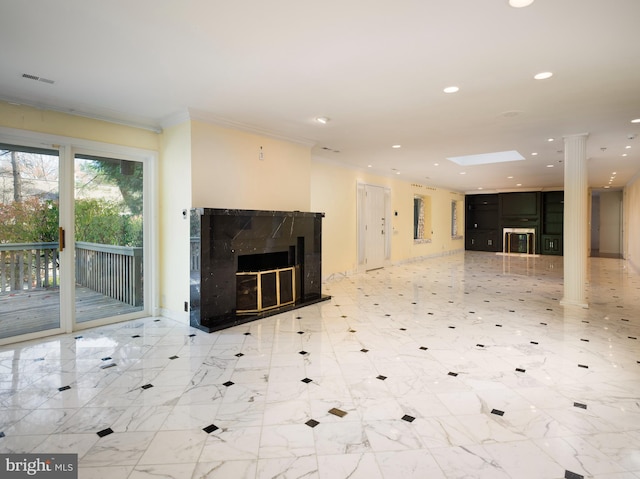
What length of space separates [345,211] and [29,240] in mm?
5962

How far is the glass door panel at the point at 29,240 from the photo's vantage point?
13.0 ft

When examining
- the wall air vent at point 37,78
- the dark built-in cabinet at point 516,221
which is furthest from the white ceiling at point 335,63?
the dark built-in cabinet at point 516,221

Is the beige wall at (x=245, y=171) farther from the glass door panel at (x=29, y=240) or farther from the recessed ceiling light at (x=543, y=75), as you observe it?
the recessed ceiling light at (x=543, y=75)

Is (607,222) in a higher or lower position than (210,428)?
higher

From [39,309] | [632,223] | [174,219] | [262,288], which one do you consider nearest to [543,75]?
[262,288]

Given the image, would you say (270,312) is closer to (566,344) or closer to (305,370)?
(305,370)

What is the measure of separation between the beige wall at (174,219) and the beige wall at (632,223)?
1115 centimetres

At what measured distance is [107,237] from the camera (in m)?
4.77

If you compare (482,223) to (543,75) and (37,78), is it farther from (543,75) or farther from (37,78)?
(37,78)

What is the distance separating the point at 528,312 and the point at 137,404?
532 cm

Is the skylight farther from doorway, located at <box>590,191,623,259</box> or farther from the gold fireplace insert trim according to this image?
doorway, located at <box>590,191,623,259</box>

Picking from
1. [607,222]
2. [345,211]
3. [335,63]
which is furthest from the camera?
[607,222]

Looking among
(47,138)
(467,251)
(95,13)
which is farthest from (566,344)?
(467,251)

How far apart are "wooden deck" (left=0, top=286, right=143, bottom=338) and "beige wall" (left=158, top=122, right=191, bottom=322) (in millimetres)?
827
